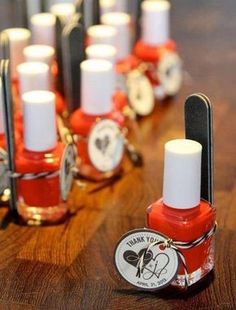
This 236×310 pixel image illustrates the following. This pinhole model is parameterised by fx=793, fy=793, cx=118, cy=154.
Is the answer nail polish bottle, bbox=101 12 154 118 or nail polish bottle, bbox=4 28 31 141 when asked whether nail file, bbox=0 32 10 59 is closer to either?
nail polish bottle, bbox=4 28 31 141

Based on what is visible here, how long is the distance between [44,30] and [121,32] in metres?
0.10

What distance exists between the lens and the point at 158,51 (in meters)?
1.04

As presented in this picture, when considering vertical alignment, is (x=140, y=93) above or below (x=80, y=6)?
below

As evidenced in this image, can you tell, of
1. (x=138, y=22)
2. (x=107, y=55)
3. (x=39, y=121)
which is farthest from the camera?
(x=138, y=22)

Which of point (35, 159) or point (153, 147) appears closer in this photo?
point (35, 159)

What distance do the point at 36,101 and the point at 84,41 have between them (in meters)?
0.19

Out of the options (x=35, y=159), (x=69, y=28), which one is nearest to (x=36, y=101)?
(x=35, y=159)

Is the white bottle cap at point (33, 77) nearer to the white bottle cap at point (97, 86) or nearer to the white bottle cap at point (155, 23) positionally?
the white bottle cap at point (97, 86)

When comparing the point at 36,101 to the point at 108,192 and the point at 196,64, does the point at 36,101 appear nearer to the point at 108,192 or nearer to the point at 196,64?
the point at 108,192

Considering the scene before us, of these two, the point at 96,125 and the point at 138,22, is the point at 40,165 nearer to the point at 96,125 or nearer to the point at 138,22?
the point at 96,125

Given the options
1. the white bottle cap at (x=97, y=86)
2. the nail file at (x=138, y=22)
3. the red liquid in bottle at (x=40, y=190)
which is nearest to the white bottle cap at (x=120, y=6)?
the nail file at (x=138, y=22)

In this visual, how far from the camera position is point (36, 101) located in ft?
2.38

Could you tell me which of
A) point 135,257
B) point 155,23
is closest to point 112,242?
point 135,257

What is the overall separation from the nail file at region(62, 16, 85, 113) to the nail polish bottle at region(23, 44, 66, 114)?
0.01m
